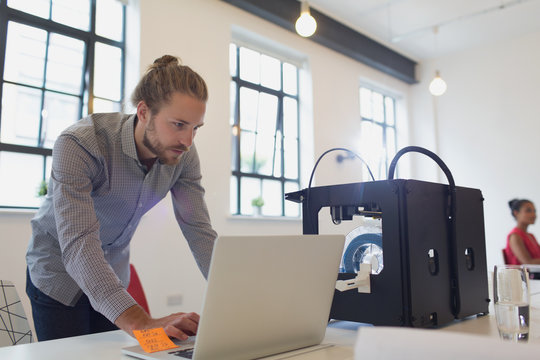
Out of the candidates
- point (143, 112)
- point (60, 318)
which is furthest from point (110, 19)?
point (60, 318)

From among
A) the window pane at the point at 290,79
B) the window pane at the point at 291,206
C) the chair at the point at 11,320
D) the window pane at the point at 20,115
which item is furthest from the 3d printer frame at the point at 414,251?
the window pane at the point at 290,79

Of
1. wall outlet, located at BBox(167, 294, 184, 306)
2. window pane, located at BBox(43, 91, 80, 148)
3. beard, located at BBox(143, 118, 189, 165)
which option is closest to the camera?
beard, located at BBox(143, 118, 189, 165)

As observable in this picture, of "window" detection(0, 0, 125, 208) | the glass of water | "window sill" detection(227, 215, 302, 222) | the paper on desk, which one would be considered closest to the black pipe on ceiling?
"window" detection(0, 0, 125, 208)

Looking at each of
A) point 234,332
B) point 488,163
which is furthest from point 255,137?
point 234,332

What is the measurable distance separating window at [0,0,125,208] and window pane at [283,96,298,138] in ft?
6.61

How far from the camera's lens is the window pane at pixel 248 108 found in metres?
5.01

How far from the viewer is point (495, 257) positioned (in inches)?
251

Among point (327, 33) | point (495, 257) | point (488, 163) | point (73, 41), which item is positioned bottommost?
point (495, 257)

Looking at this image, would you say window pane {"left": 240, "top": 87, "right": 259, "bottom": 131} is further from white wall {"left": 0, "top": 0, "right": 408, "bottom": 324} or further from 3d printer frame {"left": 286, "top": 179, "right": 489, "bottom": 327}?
3d printer frame {"left": 286, "top": 179, "right": 489, "bottom": 327}

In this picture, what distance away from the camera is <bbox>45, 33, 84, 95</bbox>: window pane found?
3650mm

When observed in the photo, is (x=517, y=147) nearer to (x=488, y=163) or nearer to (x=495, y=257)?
(x=488, y=163)

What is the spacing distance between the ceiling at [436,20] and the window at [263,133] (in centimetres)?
96

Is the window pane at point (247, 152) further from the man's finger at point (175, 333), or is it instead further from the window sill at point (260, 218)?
the man's finger at point (175, 333)

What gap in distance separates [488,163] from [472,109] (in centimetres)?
80
